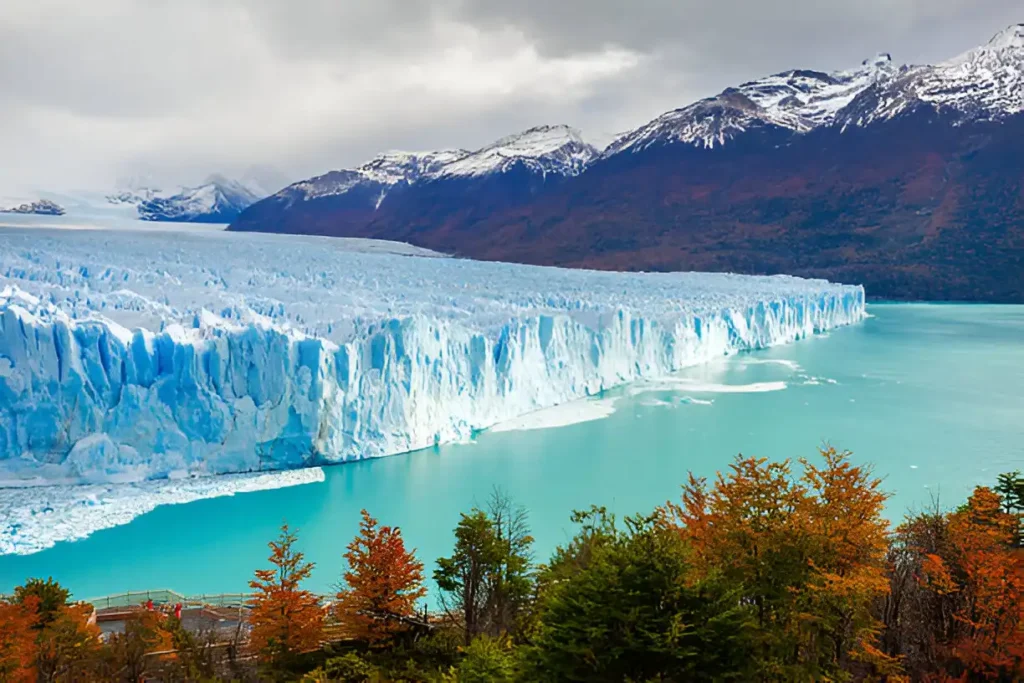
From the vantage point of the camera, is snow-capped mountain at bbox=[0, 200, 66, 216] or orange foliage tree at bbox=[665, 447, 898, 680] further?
snow-capped mountain at bbox=[0, 200, 66, 216]

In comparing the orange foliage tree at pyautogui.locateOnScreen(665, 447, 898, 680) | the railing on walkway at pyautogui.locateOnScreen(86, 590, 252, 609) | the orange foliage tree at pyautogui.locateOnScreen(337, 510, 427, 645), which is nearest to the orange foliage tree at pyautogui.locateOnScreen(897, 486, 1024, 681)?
the orange foliage tree at pyautogui.locateOnScreen(665, 447, 898, 680)

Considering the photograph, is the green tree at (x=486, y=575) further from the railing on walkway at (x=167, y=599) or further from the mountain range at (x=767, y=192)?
the mountain range at (x=767, y=192)

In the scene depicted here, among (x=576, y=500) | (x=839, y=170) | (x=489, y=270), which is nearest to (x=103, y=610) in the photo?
(x=576, y=500)

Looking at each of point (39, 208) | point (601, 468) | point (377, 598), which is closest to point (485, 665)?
point (377, 598)

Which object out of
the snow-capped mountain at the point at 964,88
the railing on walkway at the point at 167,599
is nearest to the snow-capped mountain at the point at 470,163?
the snow-capped mountain at the point at 964,88

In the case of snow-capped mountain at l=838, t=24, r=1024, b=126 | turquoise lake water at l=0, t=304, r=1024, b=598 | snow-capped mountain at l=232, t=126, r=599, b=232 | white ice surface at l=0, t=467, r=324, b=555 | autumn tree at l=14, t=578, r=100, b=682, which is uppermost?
snow-capped mountain at l=838, t=24, r=1024, b=126

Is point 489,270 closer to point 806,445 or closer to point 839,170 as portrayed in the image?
point 806,445

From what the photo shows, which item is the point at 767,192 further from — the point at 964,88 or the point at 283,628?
the point at 283,628

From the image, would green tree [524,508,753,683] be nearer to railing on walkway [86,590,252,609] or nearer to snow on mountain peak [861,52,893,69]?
railing on walkway [86,590,252,609]
